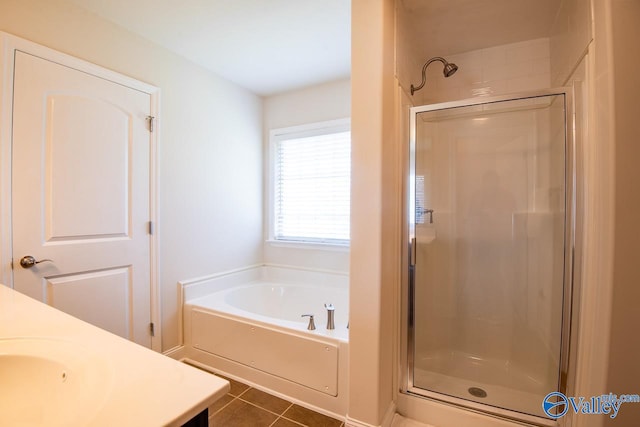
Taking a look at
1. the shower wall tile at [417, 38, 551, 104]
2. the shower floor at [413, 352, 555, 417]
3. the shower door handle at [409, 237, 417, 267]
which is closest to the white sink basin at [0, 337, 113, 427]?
the shower door handle at [409, 237, 417, 267]

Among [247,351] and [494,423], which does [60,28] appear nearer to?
[247,351]

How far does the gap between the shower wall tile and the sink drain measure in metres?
1.96

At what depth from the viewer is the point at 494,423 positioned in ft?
4.95

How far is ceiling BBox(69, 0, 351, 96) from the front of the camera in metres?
1.79

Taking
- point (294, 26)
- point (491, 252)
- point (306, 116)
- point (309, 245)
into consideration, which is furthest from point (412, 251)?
point (306, 116)

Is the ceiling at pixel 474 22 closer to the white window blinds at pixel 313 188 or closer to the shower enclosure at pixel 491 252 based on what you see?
the shower enclosure at pixel 491 252

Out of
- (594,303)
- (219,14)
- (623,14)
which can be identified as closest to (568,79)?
(623,14)

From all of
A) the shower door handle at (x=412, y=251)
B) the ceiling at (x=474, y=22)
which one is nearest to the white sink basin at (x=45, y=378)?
the shower door handle at (x=412, y=251)

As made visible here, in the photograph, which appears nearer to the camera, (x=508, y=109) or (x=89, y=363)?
(x=89, y=363)

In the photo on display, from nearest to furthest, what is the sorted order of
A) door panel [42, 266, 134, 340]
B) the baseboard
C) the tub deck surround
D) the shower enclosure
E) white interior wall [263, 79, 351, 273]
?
the tub deck surround
the baseboard
the shower enclosure
door panel [42, 266, 134, 340]
white interior wall [263, 79, 351, 273]

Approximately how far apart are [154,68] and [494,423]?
10.3ft

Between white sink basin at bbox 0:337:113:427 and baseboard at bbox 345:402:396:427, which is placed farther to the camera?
baseboard at bbox 345:402:396:427

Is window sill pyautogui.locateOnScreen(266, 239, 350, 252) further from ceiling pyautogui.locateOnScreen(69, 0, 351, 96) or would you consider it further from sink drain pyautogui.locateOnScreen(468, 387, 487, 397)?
ceiling pyautogui.locateOnScreen(69, 0, 351, 96)

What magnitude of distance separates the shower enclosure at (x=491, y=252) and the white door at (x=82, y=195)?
1888 mm
